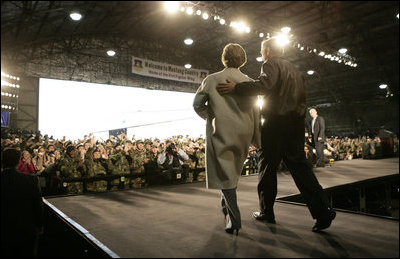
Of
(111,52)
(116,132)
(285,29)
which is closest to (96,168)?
(285,29)

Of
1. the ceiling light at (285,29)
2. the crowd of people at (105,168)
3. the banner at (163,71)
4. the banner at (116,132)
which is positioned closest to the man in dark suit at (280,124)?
the crowd of people at (105,168)

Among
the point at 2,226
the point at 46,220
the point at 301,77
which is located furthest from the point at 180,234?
the point at 46,220

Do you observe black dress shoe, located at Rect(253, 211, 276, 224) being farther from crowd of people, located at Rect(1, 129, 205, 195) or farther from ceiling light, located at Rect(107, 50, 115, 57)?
ceiling light, located at Rect(107, 50, 115, 57)

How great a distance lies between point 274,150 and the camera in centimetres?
210

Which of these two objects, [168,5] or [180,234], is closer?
[180,234]

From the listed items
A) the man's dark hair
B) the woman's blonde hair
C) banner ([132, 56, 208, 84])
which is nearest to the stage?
the man's dark hair

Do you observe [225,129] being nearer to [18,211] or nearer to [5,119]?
[18,211]

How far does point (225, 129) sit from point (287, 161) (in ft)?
1.76

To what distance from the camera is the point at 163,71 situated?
45.0 ft

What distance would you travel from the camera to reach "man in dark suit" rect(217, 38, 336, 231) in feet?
6.56

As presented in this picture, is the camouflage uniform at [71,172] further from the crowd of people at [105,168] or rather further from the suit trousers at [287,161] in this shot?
the suit trousers at [287,161]

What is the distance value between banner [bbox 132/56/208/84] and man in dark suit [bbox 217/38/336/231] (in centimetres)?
1135

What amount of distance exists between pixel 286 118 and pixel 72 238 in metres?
2.00

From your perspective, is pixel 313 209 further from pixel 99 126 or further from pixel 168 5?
pixel 99 126
